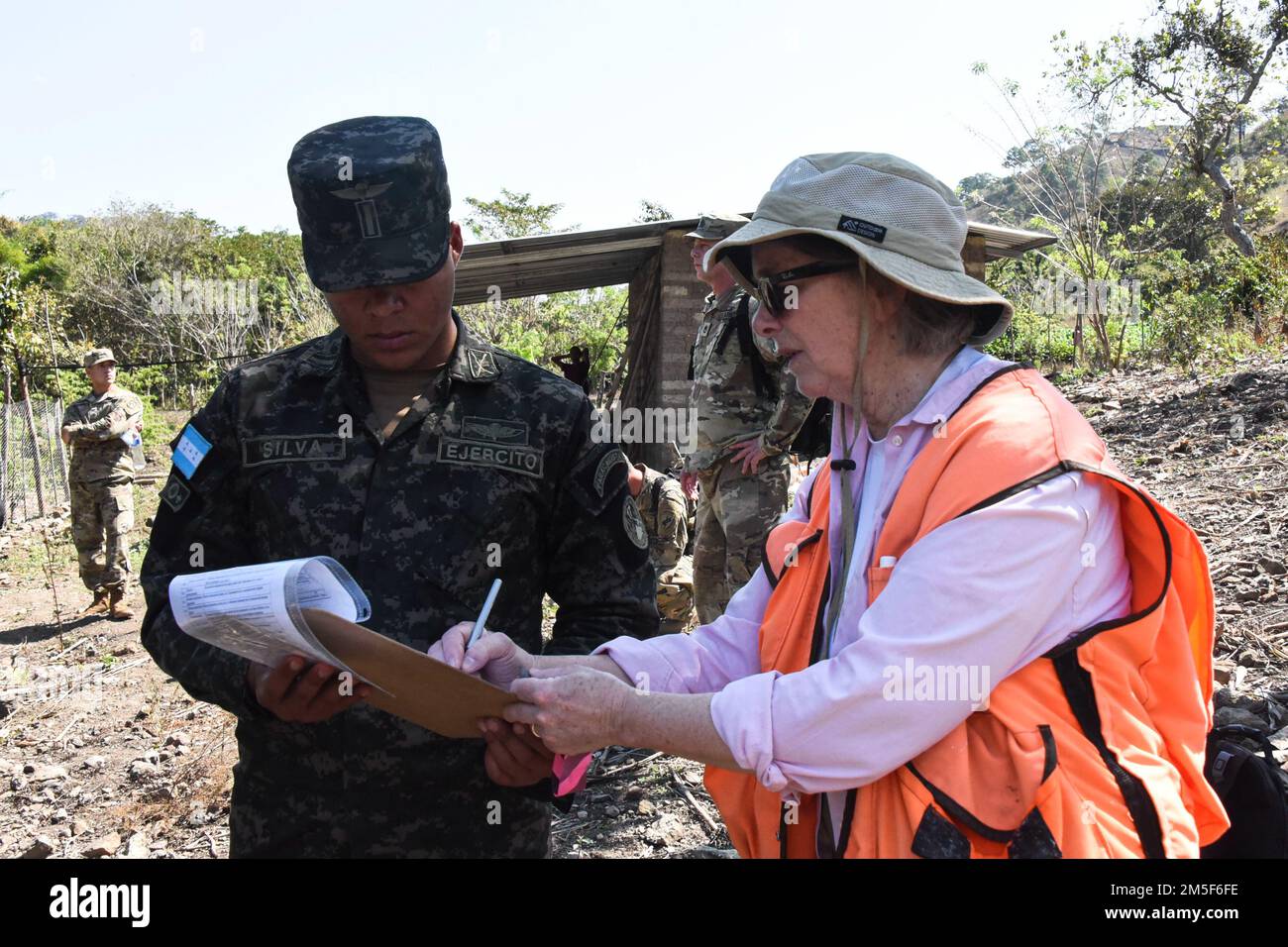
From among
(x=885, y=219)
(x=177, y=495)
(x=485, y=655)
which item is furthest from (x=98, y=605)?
(x=885, y=219)

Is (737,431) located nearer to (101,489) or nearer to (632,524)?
(632,524)

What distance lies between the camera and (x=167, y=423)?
21484mm

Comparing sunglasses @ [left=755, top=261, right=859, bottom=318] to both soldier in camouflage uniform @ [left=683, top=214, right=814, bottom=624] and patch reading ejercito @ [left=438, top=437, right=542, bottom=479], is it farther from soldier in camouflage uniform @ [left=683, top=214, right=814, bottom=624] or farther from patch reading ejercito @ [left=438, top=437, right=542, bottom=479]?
soldier in camouflage uniform @ [left=683, top=214, right=814, bottom=624]

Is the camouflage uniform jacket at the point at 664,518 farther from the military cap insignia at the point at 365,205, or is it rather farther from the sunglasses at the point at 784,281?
the sunglasses at the point at 784,281

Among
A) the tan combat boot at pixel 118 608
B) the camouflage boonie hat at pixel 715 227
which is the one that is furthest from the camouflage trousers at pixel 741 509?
the tan combat boot at pixel 118 608

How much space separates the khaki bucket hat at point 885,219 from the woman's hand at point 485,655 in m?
0.87

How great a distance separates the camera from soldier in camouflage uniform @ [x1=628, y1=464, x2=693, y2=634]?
6.41m

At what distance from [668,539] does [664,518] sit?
14 centimetres

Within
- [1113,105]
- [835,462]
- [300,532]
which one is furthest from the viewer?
[1113,105]

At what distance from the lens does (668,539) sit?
6.40m

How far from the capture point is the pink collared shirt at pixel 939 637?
1.41 meters
